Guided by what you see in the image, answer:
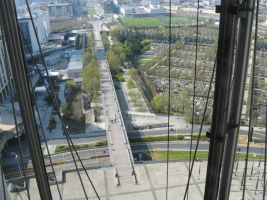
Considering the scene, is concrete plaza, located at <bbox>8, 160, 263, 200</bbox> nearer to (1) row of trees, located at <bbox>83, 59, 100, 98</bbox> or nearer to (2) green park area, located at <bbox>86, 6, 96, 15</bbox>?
(1) row of trees, located at <bbox>83, 59, 100, 98</bbox>

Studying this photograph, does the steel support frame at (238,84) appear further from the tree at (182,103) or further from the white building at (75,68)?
the white building at (75,68)

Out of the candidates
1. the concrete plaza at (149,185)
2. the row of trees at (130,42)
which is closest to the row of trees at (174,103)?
the concrete plaza at (149,185)

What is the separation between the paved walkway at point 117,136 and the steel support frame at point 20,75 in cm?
240

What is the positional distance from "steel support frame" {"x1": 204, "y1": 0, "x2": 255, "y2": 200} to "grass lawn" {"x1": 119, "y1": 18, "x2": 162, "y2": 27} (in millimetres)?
11224

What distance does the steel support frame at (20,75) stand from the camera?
1.61 ft

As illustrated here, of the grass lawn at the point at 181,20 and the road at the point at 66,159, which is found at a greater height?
the grass lawn at the point at 181,20

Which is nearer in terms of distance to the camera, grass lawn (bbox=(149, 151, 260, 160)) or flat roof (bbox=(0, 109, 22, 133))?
grass lawn (bbox=(149, 151, 260, 160))

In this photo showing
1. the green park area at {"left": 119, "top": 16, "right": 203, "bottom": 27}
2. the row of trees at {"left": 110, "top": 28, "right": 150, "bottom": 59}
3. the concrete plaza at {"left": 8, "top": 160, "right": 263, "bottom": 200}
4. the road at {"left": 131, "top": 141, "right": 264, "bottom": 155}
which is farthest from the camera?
the green park area at {"left": 119, "top": 16, "right": 203, "bottom": 27}

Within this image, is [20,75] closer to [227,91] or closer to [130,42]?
[227,91]

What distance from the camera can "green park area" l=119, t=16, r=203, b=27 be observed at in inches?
407

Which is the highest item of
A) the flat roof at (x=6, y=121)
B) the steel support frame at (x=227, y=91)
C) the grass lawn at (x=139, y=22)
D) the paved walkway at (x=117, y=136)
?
the steel support frame at (x=227, y=91)

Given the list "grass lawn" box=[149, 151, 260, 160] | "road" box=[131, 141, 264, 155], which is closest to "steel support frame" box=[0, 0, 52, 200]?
"grass lawn" box=[149, 151, 260, 160]

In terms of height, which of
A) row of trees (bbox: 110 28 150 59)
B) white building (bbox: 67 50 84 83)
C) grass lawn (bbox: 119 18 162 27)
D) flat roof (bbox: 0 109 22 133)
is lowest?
flat roof (bbox: 0 109 22 133)

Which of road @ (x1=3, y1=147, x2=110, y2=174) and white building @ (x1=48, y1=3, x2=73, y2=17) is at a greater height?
white building @ (x1=48, y1=3, x2=73, y2=17)
